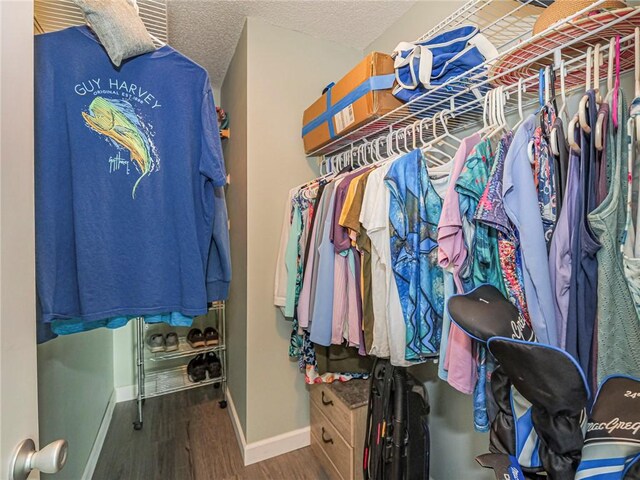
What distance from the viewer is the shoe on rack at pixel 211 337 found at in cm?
243

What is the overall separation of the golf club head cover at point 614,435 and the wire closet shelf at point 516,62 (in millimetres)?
667

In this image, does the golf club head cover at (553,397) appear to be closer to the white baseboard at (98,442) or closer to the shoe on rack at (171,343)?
the white baseboard at (98,442)

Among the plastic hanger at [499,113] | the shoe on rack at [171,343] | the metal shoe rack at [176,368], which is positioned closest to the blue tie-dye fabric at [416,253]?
the plastic hanger at [499,113]

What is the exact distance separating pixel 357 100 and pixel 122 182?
0.99m

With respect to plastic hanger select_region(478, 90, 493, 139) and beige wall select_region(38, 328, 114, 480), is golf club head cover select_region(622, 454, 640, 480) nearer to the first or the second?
plastic hanger select_region(478, 90, 493, 139)

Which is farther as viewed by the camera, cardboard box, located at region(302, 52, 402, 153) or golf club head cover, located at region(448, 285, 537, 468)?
cardboard box, located at region(302, 52, 402, 153)

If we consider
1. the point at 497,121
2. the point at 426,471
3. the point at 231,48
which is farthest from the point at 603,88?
the point at 231,48

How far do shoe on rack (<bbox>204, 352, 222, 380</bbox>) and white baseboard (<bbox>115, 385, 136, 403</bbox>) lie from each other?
593 mm

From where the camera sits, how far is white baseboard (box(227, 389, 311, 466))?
5.64 feet

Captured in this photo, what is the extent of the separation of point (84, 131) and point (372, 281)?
3.30 feet

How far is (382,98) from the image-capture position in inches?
48.5

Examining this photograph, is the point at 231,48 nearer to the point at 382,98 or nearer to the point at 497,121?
the point at 382,98

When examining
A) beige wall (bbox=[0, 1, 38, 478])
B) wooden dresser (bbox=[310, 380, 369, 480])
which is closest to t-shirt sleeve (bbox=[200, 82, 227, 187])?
beige wall (bbox=[0, 1, 38, 478])

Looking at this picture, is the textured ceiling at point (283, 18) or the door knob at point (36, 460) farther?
the textured ceiling at point (283, 18)
